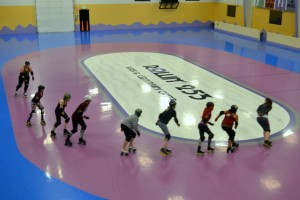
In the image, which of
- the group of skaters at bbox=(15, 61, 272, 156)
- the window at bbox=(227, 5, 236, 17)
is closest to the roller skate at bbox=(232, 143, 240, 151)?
the group of skaters at bbox=(15, 61, 272, 156)

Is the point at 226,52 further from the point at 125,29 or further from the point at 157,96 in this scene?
the point at 125,29

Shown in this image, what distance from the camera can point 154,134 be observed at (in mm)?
10727

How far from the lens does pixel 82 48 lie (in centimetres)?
2336

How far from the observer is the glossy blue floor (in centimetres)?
803

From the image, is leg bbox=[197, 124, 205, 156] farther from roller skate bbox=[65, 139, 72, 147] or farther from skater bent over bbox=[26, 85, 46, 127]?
skater bent over bbox=[26, 85, 46, 127]

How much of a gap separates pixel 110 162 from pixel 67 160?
1129 mm

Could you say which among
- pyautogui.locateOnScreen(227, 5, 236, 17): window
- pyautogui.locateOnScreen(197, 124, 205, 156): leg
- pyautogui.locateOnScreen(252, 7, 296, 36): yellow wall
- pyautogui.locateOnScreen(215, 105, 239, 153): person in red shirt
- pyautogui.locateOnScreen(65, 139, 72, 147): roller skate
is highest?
pyautogui.locateOnScreen(227, 5, 236, 17): window

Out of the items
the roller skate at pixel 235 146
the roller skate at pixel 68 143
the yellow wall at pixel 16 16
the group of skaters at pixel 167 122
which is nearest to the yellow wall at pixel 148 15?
the yellow wall at pixel 16 16

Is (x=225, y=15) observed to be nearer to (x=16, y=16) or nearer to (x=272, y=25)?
(x=272, y=25)

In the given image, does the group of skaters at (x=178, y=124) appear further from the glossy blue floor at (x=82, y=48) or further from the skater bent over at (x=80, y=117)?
the glossy blue floor at (x=82, y=48)

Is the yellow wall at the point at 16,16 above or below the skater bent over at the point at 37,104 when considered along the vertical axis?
above

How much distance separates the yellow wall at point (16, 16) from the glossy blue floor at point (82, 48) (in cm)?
129

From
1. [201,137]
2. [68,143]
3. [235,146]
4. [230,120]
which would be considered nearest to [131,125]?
[201,137]

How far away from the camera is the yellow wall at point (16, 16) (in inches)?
1142
